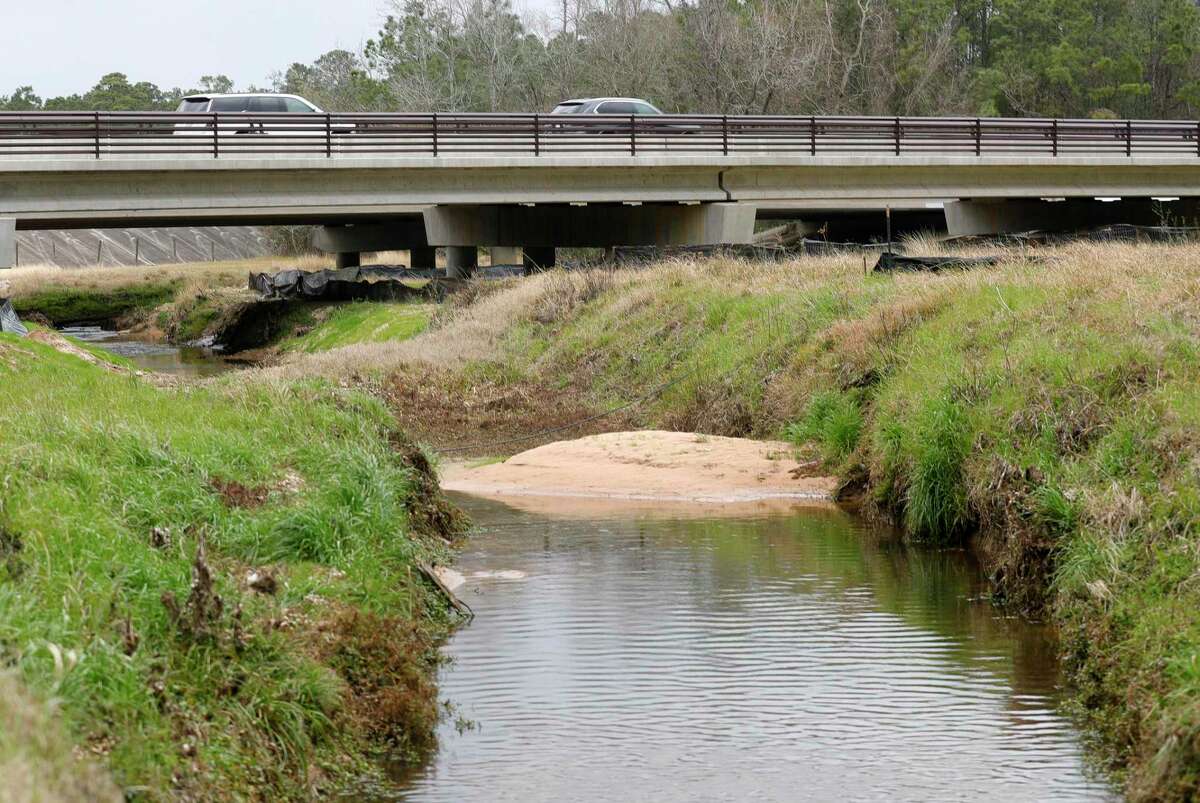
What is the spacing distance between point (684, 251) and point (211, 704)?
27519mm

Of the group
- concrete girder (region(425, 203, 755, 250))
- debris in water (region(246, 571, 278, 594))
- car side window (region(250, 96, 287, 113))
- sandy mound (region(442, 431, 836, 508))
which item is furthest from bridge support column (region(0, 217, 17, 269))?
debris in water (region(246, 571, 278, 594))

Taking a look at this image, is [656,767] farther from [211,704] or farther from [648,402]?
[648,402]

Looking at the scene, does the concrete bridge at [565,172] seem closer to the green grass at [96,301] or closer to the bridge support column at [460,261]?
the bridge support column at [460,261]

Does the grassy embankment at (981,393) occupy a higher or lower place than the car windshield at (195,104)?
lower

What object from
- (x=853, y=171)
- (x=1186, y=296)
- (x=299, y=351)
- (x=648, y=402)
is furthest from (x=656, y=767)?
(x=853, y=171)

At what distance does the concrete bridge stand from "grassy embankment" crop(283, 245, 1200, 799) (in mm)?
7208

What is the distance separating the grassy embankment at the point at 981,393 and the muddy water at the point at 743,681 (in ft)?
2.00

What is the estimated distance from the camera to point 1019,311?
58.8ft

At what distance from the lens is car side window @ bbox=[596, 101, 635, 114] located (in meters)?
45.1

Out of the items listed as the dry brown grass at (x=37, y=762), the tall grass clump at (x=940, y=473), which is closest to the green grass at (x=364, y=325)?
the tall grass clump at (x=940, y=473)

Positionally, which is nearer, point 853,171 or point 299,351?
point 299,351

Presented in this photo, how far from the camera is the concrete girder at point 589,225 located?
41094mm

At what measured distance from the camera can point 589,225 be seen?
146 feet

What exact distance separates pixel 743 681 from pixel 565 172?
1185 inches
